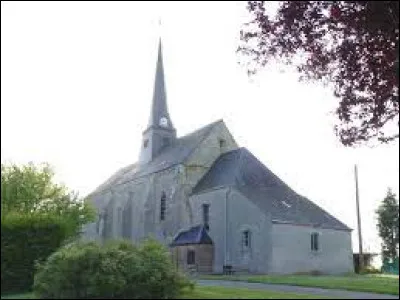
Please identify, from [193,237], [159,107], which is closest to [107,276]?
[193,237]

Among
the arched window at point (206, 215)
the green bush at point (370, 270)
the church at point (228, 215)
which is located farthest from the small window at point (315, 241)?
the arched window at point (206, 215)

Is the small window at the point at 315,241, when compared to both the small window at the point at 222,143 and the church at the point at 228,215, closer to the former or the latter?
the church at the point at 228,215

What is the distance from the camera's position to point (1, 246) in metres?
17.3

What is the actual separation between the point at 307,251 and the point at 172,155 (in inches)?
594

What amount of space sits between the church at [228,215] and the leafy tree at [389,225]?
2638 centimetres

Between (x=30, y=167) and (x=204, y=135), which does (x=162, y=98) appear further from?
(x=30, y=167)

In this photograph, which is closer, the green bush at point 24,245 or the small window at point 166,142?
the green bush at point 24,245

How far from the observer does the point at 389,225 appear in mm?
63812

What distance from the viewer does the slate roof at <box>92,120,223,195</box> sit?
145ft

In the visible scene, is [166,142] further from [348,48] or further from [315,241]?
[348,48]

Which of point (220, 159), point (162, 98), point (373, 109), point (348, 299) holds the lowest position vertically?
point (348, 299)

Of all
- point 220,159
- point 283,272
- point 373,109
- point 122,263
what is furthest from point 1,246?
point 220,159

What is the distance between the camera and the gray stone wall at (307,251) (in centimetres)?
3522

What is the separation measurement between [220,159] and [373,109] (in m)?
28.0
